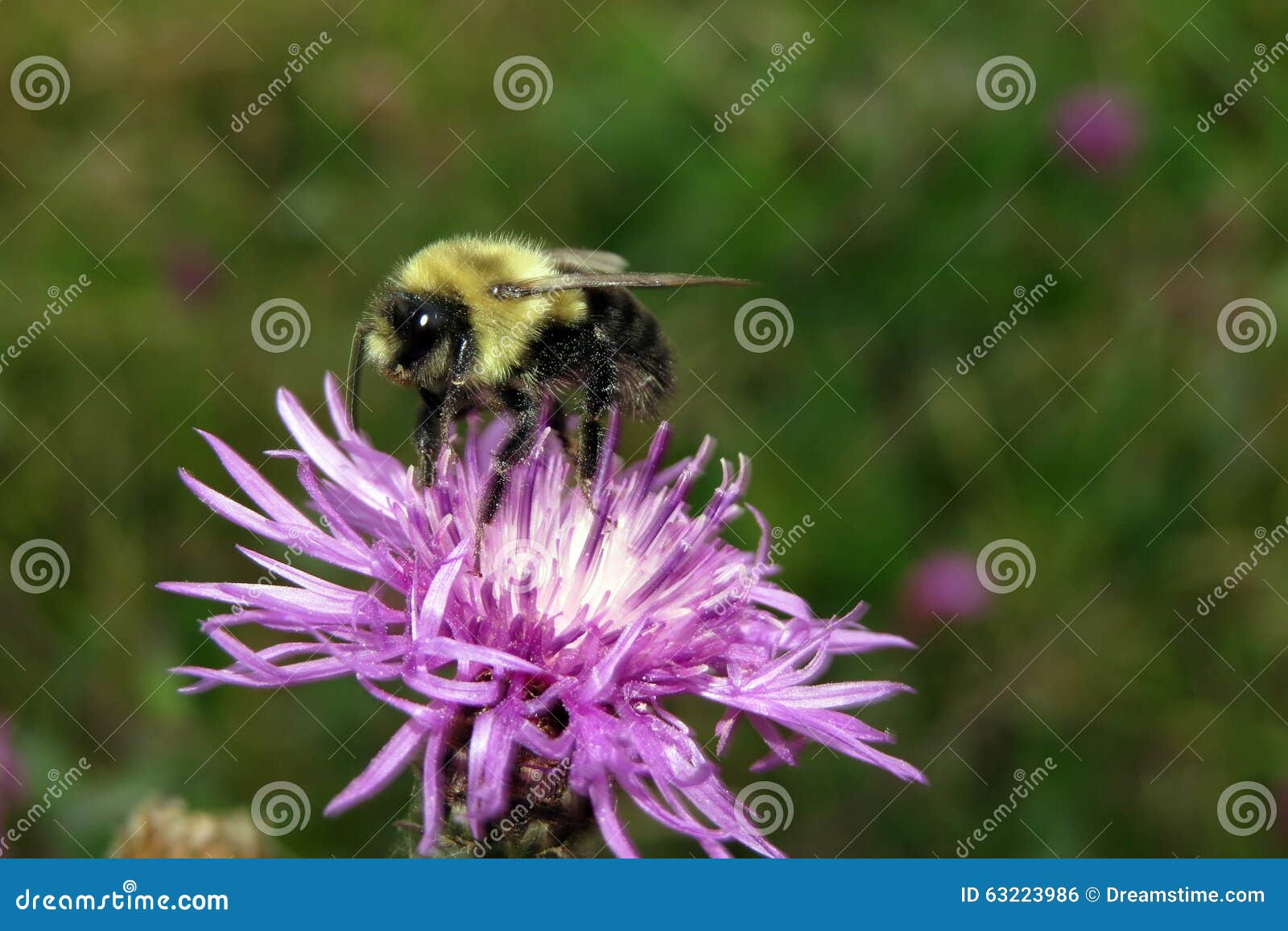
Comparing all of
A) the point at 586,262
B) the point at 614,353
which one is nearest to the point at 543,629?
the point at 614,353

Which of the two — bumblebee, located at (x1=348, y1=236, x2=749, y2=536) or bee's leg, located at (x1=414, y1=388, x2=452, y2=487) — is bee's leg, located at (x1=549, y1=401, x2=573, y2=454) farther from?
bee's leg, located at (x1=414, y1=388, x2=452, y2=487)

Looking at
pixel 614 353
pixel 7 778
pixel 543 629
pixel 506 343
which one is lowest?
pixel 7 778

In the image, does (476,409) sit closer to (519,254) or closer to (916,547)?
(519,254)

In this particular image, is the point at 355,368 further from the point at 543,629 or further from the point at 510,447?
the point at 543,629

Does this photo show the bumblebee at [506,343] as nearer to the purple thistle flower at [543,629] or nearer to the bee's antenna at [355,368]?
the bee's antenna at [355,368]

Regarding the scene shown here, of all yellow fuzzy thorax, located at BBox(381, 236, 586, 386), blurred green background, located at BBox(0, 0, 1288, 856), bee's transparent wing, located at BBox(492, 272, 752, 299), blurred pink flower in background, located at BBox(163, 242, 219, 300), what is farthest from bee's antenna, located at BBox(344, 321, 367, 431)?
blurred pink flower in background, located at BBox(163, 242, 219, 300)
